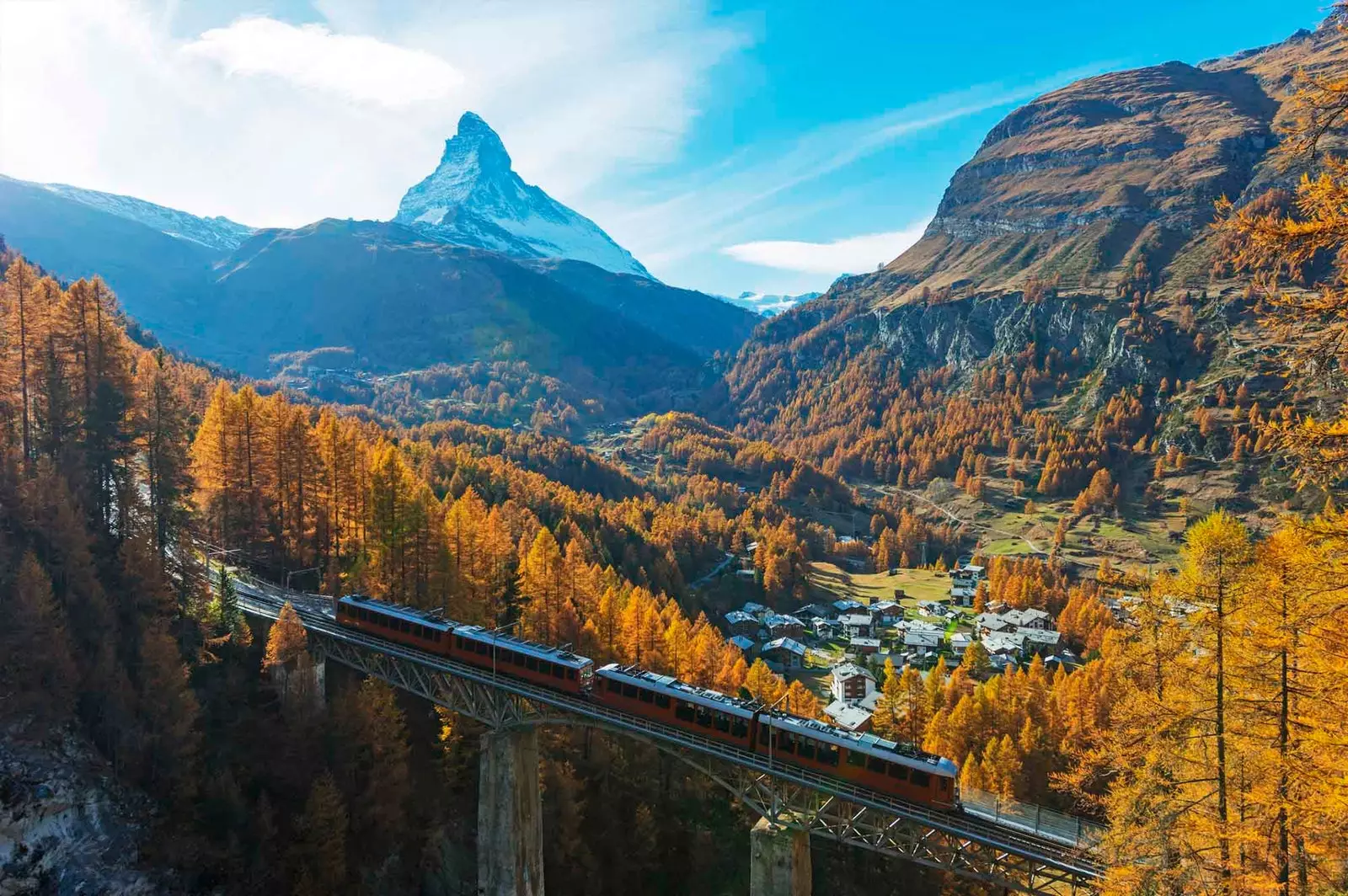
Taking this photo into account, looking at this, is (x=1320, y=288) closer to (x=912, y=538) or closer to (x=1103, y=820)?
(x=1103, y=820)

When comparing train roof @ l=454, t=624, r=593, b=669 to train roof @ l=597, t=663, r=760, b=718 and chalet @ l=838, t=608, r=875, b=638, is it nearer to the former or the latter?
train roof @ l=597, t=663, r=760, b=718

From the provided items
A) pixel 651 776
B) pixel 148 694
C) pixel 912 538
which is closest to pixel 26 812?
pixel 148 694

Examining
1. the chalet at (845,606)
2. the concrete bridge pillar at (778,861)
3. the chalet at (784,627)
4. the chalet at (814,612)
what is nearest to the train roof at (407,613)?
the concrete bridge pillar at (778,861)

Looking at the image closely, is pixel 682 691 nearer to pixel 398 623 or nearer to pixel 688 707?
pixel 688 707

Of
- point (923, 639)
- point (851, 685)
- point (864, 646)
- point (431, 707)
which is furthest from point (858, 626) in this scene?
point (431, 707)

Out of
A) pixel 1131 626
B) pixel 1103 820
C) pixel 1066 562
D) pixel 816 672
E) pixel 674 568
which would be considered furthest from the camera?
pixel 1066 562

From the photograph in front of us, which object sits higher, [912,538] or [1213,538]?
[1213,538]

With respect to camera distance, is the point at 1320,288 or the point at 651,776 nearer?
the point at 1320,288
